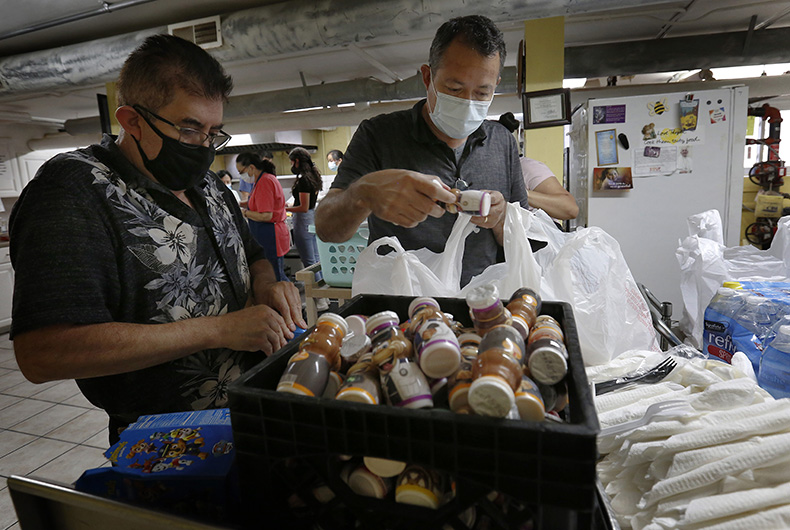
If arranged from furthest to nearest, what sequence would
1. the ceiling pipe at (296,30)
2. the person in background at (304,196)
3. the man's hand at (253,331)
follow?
the person in background at (304,196) → the ceiling pipe at (296,30) → the man's hand at (253,331)

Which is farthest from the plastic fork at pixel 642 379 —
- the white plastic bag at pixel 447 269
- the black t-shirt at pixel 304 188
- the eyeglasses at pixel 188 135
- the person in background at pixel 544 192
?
the black t-shirt at pixel 304 188

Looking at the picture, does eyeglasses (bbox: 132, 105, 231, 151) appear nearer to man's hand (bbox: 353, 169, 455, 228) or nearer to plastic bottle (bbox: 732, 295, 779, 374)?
man's hand (bbox: 353, 169, 455, 228)

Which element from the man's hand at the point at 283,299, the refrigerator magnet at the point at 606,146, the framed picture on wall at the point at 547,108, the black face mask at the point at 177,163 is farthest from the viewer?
the framed picture on wall at the point at 547,108

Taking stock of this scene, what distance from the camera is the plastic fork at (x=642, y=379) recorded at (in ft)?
2.96

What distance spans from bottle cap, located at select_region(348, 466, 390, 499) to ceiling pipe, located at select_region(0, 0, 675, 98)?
124 inches

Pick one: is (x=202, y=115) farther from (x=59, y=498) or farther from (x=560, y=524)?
(x=560, y=524)

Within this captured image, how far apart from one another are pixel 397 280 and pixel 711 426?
76cm

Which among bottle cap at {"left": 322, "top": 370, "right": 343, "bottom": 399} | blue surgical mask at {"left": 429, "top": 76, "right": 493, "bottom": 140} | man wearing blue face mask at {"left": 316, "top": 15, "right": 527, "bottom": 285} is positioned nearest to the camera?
bottle cap at {"left": 322, "top": 370, "right": 343, "bottom": 399}

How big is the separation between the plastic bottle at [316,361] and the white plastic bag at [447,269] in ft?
1.89

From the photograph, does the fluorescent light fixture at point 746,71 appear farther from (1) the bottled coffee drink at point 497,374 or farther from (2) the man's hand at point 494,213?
(1) the bottled coffee drink at point 497,374

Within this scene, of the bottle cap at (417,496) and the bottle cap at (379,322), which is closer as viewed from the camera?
the bottle cap at (417,496)

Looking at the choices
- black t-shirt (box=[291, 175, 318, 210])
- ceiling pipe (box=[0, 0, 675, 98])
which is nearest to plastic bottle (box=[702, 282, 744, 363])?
ceiling pipe (box=[0, 0, 675, 98])

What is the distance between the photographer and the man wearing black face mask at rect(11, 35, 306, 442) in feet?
2.98

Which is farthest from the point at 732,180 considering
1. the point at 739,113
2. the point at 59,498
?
the point at 59,498
